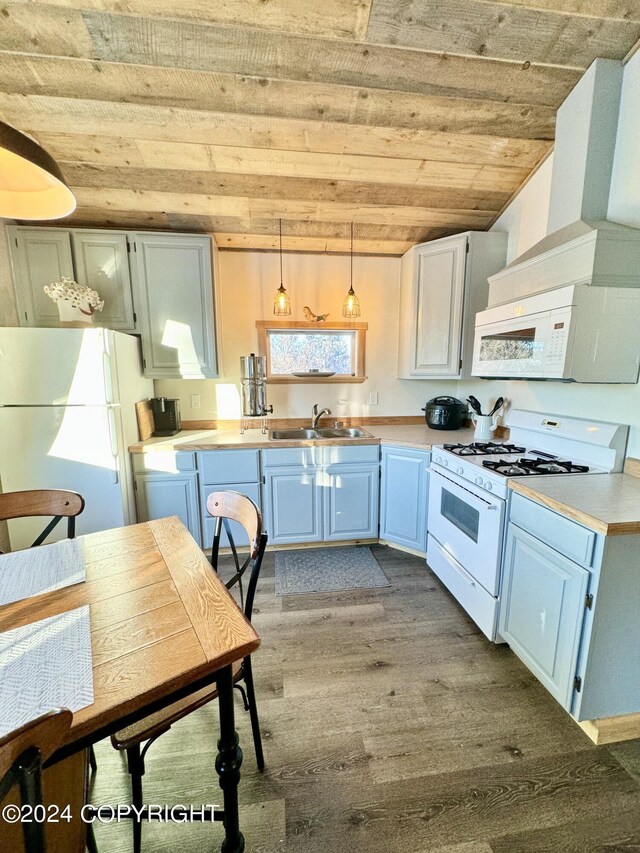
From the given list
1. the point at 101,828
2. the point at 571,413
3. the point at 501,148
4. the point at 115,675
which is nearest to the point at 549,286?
the point at 571,413

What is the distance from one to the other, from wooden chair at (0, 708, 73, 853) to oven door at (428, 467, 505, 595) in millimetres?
1703

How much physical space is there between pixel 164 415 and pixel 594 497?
2.69 m

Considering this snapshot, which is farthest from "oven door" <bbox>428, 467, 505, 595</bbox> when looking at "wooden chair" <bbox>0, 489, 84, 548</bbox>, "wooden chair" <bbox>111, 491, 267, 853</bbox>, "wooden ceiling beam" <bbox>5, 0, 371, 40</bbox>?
"wooden ceiling beam" <bbox>5, 0, 371, 40</bbox>

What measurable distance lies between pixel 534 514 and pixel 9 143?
199cm

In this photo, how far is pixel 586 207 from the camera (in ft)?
5.77

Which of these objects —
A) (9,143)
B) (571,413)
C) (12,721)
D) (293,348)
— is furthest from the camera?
(293,348)

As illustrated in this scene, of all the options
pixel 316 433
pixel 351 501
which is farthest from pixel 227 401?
pixel 351 501

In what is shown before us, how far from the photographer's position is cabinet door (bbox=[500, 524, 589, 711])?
133 cm

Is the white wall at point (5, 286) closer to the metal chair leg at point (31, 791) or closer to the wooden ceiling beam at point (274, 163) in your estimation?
the wooden ceiling beam at point (274, 163)

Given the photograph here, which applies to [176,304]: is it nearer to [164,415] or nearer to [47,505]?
[164,415]

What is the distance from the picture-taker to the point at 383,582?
7.73 feet

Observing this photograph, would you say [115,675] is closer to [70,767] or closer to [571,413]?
[70,767]

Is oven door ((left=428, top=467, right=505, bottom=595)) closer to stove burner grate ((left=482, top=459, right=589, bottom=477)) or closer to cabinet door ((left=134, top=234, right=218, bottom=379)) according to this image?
stove burner grate ((left=482, top=459, right=589, bottom=477))

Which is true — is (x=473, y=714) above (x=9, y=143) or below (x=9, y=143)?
below
